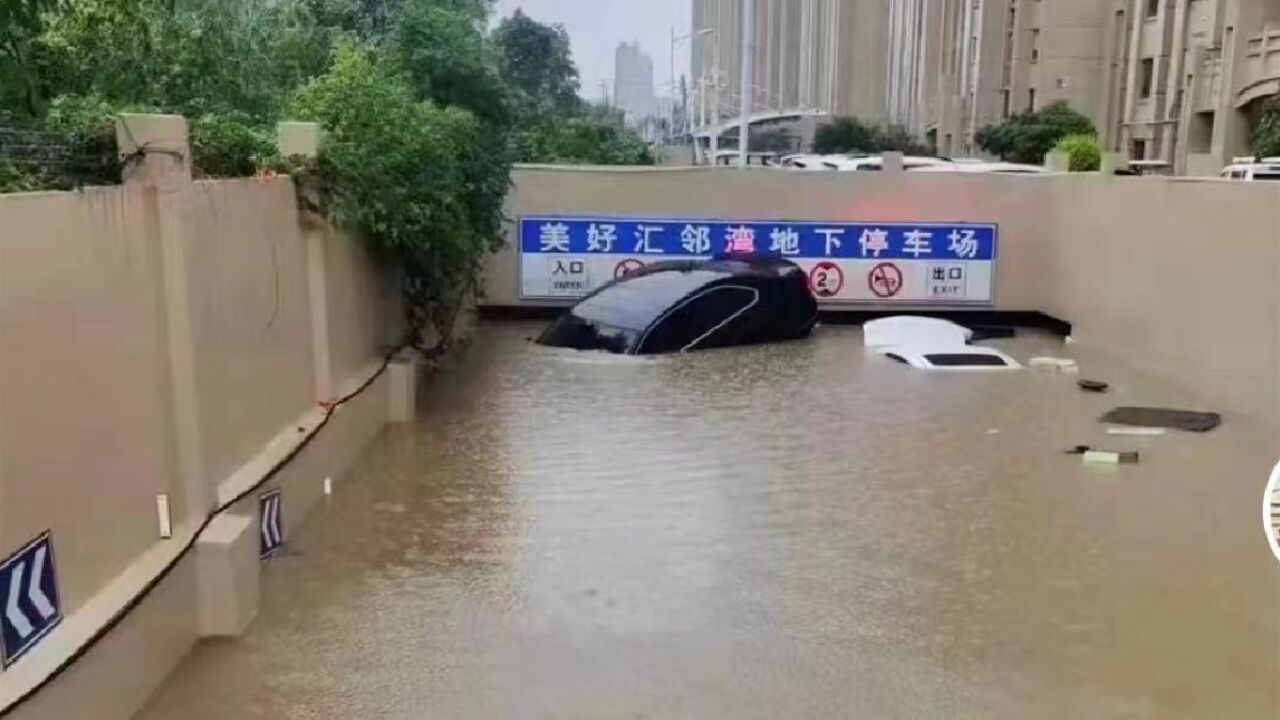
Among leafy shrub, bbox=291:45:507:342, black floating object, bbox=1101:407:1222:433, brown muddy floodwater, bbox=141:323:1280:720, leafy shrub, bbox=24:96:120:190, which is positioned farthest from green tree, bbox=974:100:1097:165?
leafy shrub, bbox=24:96:120:190

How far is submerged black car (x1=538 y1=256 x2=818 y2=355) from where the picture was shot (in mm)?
12211

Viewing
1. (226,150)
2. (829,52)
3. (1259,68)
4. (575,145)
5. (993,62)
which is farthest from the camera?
(829,52)

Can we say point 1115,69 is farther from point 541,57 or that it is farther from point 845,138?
point 541,57

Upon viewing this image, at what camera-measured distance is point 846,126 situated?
53.6 metres

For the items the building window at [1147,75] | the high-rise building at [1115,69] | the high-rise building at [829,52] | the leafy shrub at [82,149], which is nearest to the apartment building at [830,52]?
the high-rise building at [829,52]

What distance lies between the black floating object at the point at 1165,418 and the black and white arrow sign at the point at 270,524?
6718 mm

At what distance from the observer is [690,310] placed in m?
12.3

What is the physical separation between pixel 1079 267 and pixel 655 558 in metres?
9.58

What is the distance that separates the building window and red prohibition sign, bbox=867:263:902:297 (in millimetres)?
33844

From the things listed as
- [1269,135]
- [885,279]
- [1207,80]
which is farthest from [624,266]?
[1207,80]

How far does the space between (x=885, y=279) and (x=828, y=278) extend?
75cm

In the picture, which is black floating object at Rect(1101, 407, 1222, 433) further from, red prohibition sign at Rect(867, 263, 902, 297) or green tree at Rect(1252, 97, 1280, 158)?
green tree at Rect(1252, 97, 1280, 158)

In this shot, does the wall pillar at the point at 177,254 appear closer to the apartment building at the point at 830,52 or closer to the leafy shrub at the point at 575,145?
the leafy shrub at the point at 575,145

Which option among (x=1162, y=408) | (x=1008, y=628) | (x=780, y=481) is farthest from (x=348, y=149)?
(x=1162, y=408)
